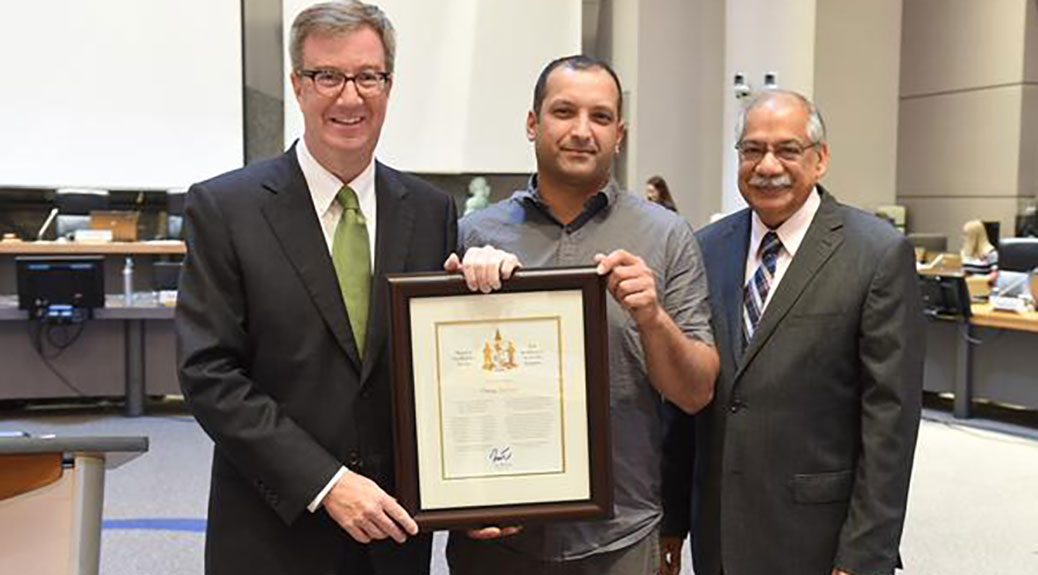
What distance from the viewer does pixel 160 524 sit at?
4.67 m

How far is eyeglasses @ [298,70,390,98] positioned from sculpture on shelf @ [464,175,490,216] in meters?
8.52

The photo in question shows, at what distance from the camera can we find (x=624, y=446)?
1.85 m

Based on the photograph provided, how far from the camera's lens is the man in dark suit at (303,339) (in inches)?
61.1

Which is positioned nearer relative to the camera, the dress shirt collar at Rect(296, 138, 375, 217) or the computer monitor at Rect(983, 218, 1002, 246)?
the dress shirt collar at Rect(296, 138, 375, 217)

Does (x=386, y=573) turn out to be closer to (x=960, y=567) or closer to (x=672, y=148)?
(x=960, y=567)

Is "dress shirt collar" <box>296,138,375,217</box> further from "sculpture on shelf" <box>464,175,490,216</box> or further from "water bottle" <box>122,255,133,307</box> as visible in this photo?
"sculpture on shelf" <box>464,175,490,216</box>

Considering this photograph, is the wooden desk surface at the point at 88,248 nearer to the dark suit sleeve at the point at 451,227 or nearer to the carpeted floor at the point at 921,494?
the carpeted floor at the point at 921,494

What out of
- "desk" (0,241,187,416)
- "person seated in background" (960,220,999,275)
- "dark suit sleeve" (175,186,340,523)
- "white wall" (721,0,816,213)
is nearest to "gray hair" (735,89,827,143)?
"dark suit sleeve" (175,186,340,523)

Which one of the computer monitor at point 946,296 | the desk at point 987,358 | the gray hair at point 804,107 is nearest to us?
the gray hair at point 804,107

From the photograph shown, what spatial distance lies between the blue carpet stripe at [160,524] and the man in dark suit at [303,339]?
3.16 meters

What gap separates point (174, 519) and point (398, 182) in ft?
11.6

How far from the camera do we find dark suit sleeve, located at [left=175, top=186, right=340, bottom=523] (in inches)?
60.7

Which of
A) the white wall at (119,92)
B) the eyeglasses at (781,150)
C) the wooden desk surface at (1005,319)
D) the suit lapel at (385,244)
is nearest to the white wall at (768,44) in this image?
the wooden desk surface at (1005,319)
